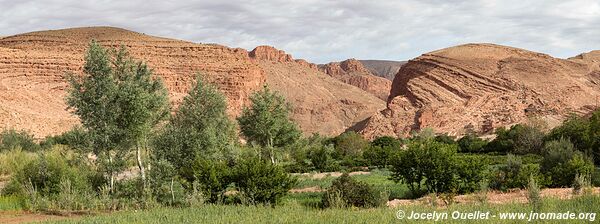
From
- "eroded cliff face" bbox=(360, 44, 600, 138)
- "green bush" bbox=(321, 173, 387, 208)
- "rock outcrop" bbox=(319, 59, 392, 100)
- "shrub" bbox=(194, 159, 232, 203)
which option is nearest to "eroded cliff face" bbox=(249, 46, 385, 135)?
"eroded cliff face" bbox=(360, 44, 600, 138)

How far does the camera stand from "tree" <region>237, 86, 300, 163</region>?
36625mm

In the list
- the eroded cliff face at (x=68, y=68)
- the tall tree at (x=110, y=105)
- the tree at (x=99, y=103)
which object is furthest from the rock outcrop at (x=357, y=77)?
the tree at (x=99, y=103)

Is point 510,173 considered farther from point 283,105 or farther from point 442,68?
point 442,68

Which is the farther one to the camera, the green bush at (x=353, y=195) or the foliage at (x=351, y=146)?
the foliage at (x=351, y=146)

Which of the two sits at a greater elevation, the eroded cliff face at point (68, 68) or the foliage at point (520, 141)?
the eroded cliff face at point (68, 68)

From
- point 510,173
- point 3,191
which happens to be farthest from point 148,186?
point 510,173

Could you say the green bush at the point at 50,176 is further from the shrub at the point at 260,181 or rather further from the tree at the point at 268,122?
the tree at the point at 268,122

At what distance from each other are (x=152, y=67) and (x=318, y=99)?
4854cm

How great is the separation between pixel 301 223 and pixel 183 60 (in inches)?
3208

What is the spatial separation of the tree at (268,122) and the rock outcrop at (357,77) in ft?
391

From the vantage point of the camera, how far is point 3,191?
21.1 m

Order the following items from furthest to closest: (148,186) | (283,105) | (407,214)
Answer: (283,105), (148,186), (407,214)

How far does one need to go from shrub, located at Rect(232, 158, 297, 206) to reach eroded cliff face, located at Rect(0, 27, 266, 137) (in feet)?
169

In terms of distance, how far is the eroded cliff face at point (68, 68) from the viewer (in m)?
64.5
